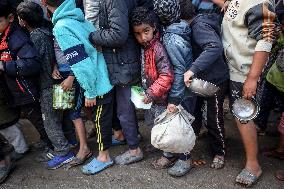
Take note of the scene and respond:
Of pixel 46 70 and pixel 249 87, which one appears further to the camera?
pixel 46 70

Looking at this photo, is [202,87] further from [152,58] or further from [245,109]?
[152,58]

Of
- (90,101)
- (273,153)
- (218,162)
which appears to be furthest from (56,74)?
(273,153)

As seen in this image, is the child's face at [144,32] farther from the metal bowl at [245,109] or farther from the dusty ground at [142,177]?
the dusty ground at [142,177]

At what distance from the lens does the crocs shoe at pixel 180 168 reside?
3.60 meters

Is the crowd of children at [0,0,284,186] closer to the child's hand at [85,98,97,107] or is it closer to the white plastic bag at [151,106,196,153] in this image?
the child's hand at [85,98,97,107]

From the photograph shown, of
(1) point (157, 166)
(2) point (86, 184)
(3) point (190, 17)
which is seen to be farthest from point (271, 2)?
(2) point (86, 184)

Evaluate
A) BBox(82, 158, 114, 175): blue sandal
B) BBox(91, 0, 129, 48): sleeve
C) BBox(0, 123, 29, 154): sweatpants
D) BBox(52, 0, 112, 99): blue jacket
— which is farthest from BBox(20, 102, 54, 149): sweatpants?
BBox(91, 0, 129, 48): sleeve

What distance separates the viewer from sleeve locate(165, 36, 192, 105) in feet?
10.9

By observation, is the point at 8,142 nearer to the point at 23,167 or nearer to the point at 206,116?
the point at 23,167

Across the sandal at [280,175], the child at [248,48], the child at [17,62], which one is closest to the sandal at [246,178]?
the child at [248,48]

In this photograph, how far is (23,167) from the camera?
157 inches

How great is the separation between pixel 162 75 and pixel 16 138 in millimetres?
1788

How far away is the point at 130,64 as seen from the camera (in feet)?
11.6

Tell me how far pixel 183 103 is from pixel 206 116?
335 mm
